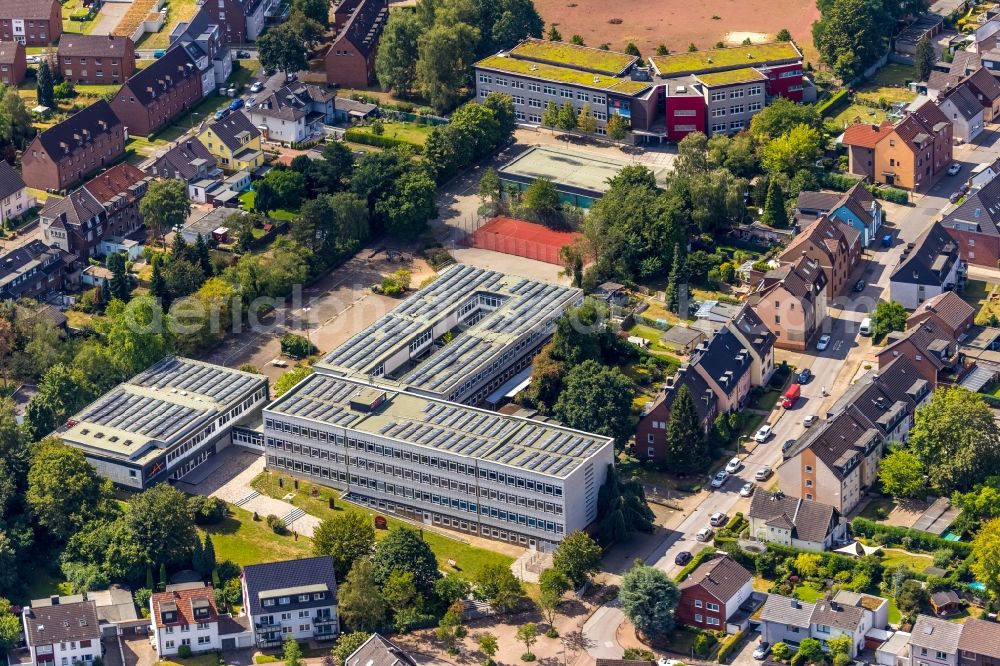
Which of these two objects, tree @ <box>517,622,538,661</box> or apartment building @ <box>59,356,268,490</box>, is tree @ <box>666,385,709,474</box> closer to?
tree @ <box>517,622,538,661</box>

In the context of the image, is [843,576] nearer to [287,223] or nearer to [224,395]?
[224,395]

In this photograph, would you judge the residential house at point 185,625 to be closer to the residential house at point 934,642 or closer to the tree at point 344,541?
the tree at point 344,541

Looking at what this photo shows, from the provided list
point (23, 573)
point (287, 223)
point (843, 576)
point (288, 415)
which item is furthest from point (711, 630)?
point (287, 223)

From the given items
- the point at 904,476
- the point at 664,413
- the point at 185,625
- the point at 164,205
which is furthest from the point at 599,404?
the point at 164,205

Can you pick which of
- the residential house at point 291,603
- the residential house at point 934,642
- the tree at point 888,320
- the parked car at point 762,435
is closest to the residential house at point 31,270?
the residential house at point 291,603

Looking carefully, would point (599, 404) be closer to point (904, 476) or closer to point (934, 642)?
point (904, 476)

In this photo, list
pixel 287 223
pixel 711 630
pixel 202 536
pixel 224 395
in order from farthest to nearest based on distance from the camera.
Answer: pixel 287 223 < pixel 224 395 < pixel 202 536 < pixel 711 630
